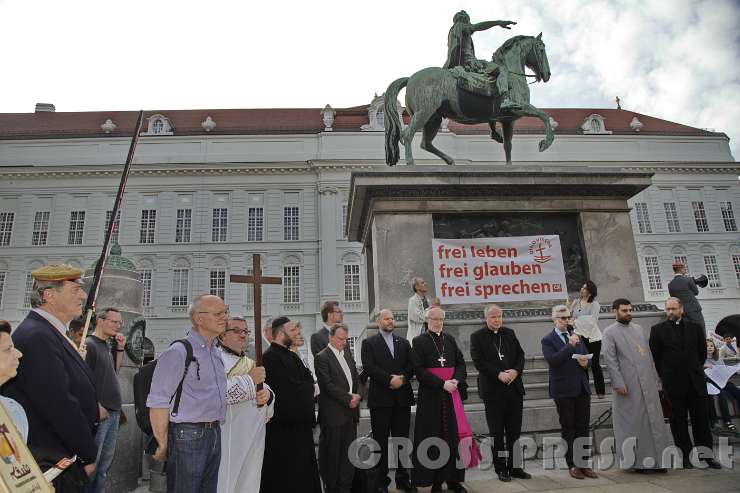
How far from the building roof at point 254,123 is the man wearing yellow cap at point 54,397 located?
34970 millimetres

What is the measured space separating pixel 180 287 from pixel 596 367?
103 ft

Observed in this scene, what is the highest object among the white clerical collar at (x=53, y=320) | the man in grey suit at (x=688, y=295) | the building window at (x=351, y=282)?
the building window at (x=351, y=282)

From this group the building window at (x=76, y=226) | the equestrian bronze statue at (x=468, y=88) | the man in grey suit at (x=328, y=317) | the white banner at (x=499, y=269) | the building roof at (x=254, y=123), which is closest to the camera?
the man in grey suit at (x=328, y=317)

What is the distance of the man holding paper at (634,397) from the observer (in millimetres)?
4758

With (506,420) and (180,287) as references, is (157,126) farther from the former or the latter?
(506,420)

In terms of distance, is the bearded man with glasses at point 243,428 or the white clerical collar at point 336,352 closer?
the bearded man with glasses at point 243,428

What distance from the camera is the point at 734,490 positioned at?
12.5 feet

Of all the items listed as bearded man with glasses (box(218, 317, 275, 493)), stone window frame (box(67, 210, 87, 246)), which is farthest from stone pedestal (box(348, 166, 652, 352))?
stone window frame (box(67, 210, 87, 246))

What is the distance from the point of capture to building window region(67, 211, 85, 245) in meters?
34.4

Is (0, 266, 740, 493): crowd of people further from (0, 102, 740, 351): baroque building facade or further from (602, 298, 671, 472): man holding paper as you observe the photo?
(0, 102, 740, 351): baroque building facade

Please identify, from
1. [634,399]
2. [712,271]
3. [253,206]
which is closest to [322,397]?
[634,399]

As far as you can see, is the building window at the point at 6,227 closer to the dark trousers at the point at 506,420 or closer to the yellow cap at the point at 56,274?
the yellow cap at the point at 56,274

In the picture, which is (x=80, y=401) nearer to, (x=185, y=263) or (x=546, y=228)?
(x=546, y=228)

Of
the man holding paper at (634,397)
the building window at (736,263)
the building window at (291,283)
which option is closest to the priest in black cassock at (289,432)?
the man holding paper at (634,397)
